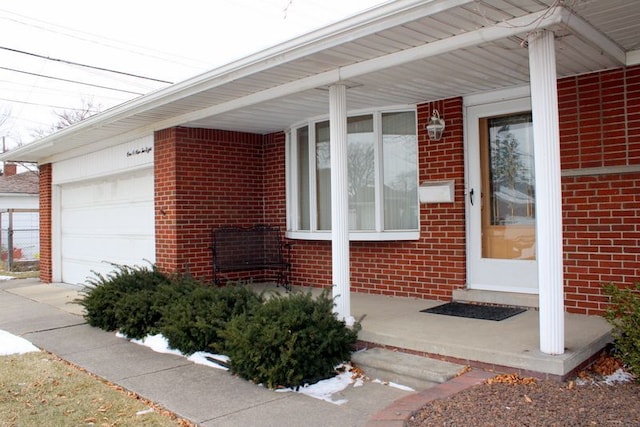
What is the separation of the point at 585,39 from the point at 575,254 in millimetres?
2289

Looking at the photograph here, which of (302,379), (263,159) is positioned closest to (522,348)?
(302,379)

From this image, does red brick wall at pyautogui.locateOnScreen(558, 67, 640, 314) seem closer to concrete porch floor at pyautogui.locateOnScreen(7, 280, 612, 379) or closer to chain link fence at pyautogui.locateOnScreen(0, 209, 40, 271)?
concrete porch floor at pyautogui.locateOnScreen(7, 280, 612, 379)

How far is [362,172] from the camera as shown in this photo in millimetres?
7648

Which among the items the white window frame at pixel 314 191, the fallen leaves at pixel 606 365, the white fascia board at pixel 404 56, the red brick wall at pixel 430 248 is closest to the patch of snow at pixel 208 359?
the white window frame at pixel 314 191

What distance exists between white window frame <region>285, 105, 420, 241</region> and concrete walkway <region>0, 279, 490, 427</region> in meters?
2.85

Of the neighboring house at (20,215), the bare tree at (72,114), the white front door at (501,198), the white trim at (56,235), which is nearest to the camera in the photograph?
the white front door at (501,198)

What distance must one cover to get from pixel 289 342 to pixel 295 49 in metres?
2.61

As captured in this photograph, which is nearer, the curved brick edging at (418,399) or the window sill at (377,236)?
the curved brick edging at (418,399)

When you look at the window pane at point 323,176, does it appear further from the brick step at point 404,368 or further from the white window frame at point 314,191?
the brick step at point 404,368

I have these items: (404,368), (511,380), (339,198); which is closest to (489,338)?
(511,380)

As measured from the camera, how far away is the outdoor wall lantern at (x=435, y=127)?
6621 millimetres

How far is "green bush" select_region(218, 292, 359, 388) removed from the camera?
15.2 feet

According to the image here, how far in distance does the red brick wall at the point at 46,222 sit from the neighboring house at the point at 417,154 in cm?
284

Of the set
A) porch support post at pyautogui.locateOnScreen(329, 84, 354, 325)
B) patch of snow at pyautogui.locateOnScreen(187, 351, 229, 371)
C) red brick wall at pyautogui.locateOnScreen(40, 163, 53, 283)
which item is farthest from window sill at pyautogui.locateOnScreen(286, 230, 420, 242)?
red brick wall at pyautogui.locateOnScreen(40, 163, 53, 283)
